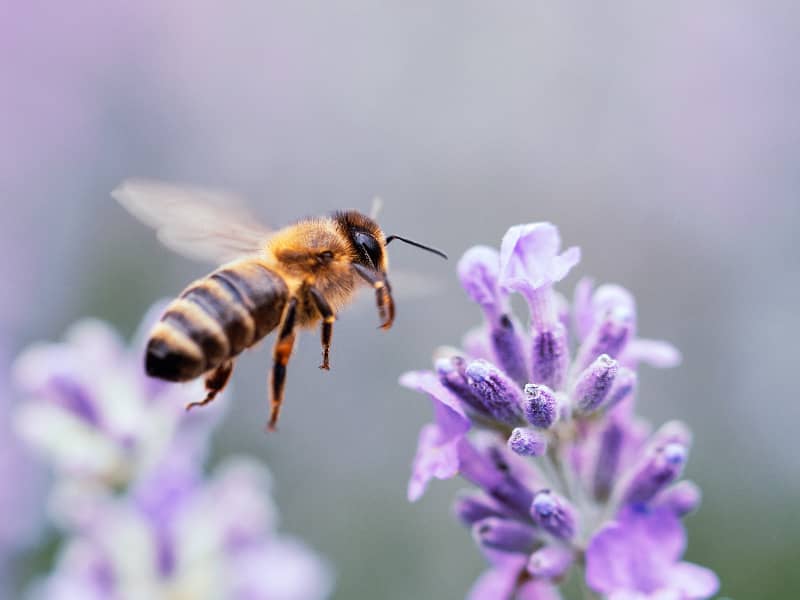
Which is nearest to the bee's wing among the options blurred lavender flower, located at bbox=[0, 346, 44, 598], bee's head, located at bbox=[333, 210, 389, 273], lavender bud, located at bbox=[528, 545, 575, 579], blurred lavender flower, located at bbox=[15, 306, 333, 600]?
bee's head, located at bbox=[333, 210, 389, 273]

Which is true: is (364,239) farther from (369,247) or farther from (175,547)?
(175,547)

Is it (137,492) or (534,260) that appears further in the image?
(137,492)

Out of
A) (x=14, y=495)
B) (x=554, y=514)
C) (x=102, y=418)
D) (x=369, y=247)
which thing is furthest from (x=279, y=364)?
(x=14, y=495)

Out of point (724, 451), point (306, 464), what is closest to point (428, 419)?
point (306, 464)

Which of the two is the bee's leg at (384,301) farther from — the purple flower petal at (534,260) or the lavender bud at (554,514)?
the lavender bud at (554,514)

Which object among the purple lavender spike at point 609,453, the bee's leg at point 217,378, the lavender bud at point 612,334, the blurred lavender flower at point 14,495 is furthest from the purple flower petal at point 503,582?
the blurred lavender flower at point 14,495
